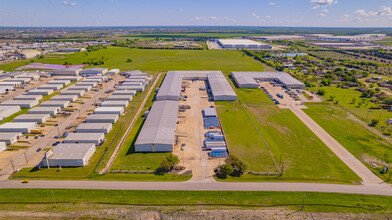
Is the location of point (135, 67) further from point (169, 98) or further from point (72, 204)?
point (72, 204)

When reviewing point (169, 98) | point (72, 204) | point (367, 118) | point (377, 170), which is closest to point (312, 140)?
point (377, 170)

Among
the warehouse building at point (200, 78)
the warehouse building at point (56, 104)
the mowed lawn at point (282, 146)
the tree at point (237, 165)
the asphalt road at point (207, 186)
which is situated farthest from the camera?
the warehouse building at point (200, 78)

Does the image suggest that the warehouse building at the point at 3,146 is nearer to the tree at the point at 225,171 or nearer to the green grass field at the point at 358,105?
the tree at the point at 225,171

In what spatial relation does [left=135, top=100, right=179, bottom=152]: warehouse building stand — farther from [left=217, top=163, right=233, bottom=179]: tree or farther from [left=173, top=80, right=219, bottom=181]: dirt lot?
[left=217, top=163, right=233, bottom=179]: tree

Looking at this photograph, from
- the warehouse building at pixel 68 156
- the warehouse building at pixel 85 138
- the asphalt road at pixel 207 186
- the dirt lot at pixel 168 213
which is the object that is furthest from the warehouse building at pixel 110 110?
the dirt lot at pixel 168 213

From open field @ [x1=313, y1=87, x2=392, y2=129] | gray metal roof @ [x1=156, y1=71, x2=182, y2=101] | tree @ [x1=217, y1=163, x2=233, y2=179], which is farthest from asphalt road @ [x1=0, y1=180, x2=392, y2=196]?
gray metal roof @ [x1=156, y1=71, x2=182, y2=101]

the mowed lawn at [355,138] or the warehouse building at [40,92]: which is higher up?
the warehouse building at [40,92]
